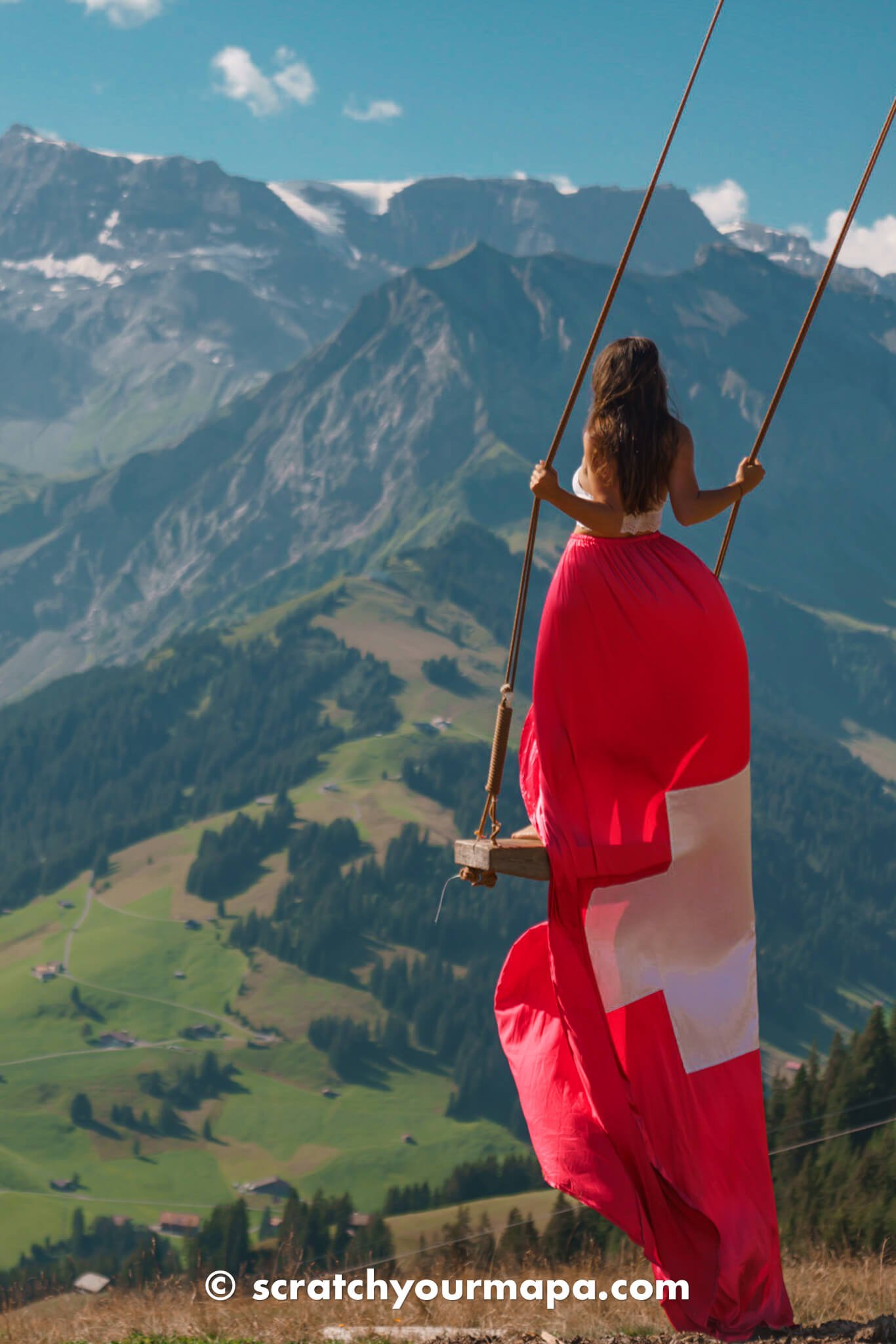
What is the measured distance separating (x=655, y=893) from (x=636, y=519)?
2.26 meters

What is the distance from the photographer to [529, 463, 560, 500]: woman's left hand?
795cm

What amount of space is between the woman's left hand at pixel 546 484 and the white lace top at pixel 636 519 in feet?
1.14

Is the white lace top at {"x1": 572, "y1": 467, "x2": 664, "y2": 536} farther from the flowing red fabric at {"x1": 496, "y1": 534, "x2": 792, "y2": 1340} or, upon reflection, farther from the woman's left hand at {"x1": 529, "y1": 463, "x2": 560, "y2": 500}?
the woman's left hand at {"x1": 529, "y1": 463, "x2": 560, "y2": 500}

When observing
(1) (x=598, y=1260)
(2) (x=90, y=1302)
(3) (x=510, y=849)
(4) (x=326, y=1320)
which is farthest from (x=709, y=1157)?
(2) (x=90, y=1302)

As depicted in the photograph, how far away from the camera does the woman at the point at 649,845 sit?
8.19 m

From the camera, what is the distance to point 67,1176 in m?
172

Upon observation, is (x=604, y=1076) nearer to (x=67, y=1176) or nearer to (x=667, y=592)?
(x=667, y=592)

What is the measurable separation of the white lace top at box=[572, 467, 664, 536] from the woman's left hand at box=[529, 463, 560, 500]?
0.35 metres

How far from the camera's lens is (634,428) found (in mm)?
8258

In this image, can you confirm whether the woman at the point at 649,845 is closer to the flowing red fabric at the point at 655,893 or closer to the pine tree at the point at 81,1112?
the flowing red fabric at the point at 655,893

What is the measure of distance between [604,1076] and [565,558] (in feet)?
10.3
